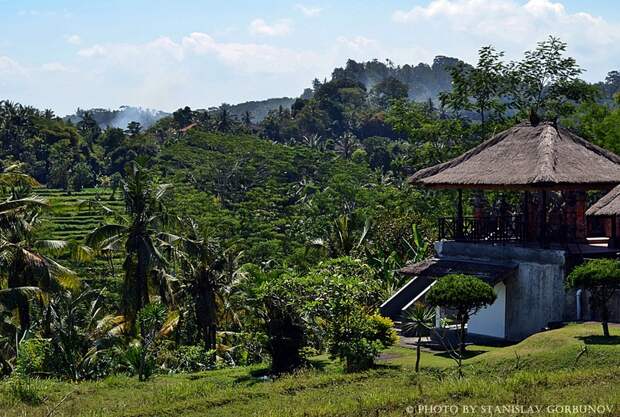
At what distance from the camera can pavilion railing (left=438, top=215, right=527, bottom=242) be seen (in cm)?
2375

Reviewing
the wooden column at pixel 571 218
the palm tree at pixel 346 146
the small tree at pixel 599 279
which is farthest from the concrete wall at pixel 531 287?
the palm tree at pixel 346 146

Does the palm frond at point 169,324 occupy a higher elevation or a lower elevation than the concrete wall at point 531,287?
lower

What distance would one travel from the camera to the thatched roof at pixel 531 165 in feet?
71.4

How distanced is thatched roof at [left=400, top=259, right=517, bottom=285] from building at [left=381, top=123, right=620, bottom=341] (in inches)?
1.0

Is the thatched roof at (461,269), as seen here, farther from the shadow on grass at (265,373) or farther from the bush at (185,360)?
the bush at (185,360)

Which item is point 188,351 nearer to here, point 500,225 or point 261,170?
point 500,225

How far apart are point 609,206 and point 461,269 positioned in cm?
414

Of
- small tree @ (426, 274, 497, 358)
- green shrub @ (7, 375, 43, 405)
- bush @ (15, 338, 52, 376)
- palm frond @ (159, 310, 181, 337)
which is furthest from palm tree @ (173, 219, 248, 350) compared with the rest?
small tree @ (426, 274, 497, 358)

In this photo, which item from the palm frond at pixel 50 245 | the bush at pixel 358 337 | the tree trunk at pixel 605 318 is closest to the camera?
the tree trunk at pixel 605 318

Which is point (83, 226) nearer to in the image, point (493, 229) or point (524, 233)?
point (493, 229)

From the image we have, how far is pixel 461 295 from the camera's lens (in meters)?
18.3

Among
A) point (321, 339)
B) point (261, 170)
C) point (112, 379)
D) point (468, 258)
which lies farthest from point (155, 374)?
point (261, 170)

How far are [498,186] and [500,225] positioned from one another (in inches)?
60.5

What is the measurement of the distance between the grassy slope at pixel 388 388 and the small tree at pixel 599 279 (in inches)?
32.8
